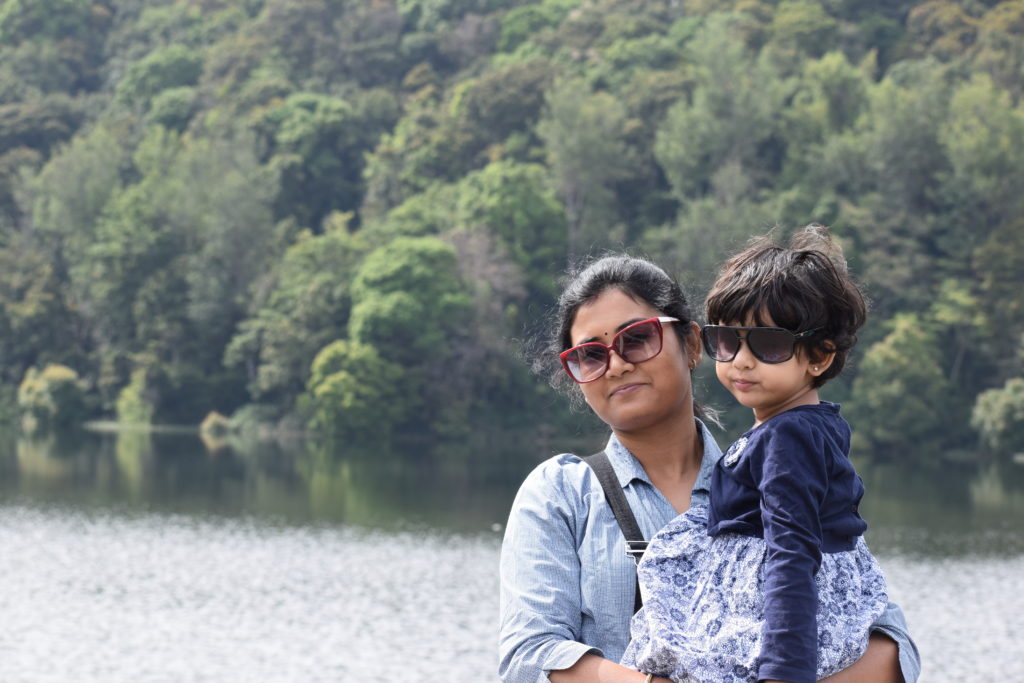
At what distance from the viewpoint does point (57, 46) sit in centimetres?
6819

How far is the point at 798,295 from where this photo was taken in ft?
7.11

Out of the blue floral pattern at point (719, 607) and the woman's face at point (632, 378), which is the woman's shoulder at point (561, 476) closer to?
the woman's face at point (632, 378)

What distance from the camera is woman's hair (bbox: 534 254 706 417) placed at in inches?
95.2

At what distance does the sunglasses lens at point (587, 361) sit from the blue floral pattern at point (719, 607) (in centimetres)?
35

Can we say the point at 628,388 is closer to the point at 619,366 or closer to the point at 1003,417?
the point at 619,366

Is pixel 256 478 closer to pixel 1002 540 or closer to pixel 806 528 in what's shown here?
pixel 1002 540

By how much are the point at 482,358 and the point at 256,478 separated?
38.1 feet

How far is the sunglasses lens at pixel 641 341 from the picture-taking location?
237 cm

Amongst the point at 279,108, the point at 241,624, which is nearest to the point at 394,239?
the point at 279,108

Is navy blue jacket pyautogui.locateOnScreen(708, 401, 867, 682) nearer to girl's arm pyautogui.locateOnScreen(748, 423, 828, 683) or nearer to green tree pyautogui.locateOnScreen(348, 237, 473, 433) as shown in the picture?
girl's arm pyautogui.locateOnScreen(748, 423, 828, 683)

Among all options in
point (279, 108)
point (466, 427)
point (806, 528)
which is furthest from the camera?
point (279, 108)

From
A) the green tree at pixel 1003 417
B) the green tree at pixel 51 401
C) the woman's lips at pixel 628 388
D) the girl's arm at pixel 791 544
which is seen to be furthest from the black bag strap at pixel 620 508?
the green tree at pixel 51 401

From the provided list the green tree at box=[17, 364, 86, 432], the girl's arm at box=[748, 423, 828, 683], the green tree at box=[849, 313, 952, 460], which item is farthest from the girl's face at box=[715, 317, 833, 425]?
the green tree at box=[17, 364, 86, 432]

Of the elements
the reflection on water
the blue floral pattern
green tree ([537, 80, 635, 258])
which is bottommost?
the reflection on water
